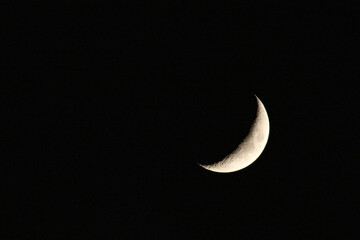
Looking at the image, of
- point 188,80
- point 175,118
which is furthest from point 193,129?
point 188,80

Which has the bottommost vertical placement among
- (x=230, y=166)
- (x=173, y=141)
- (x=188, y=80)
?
(x=230, y=166)

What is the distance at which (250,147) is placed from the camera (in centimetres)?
253

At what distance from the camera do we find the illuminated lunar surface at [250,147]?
8.23 feet

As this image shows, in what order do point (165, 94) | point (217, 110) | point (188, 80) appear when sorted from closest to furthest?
1. point (217, 110)
2. point (188, 80)
3. point (165, 94)

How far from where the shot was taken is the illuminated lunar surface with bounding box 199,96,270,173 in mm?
2508

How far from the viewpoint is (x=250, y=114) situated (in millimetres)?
2523

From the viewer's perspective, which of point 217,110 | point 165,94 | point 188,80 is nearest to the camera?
point 217,110

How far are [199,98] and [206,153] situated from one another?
56cm

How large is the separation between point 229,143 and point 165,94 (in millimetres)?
884

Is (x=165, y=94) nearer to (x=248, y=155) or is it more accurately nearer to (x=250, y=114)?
(x=250, y=114)

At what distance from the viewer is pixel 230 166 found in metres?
2.64

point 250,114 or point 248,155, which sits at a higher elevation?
point 250,114

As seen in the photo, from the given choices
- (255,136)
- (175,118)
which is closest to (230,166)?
(255,136)

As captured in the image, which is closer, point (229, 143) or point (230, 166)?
point (229, 143)
